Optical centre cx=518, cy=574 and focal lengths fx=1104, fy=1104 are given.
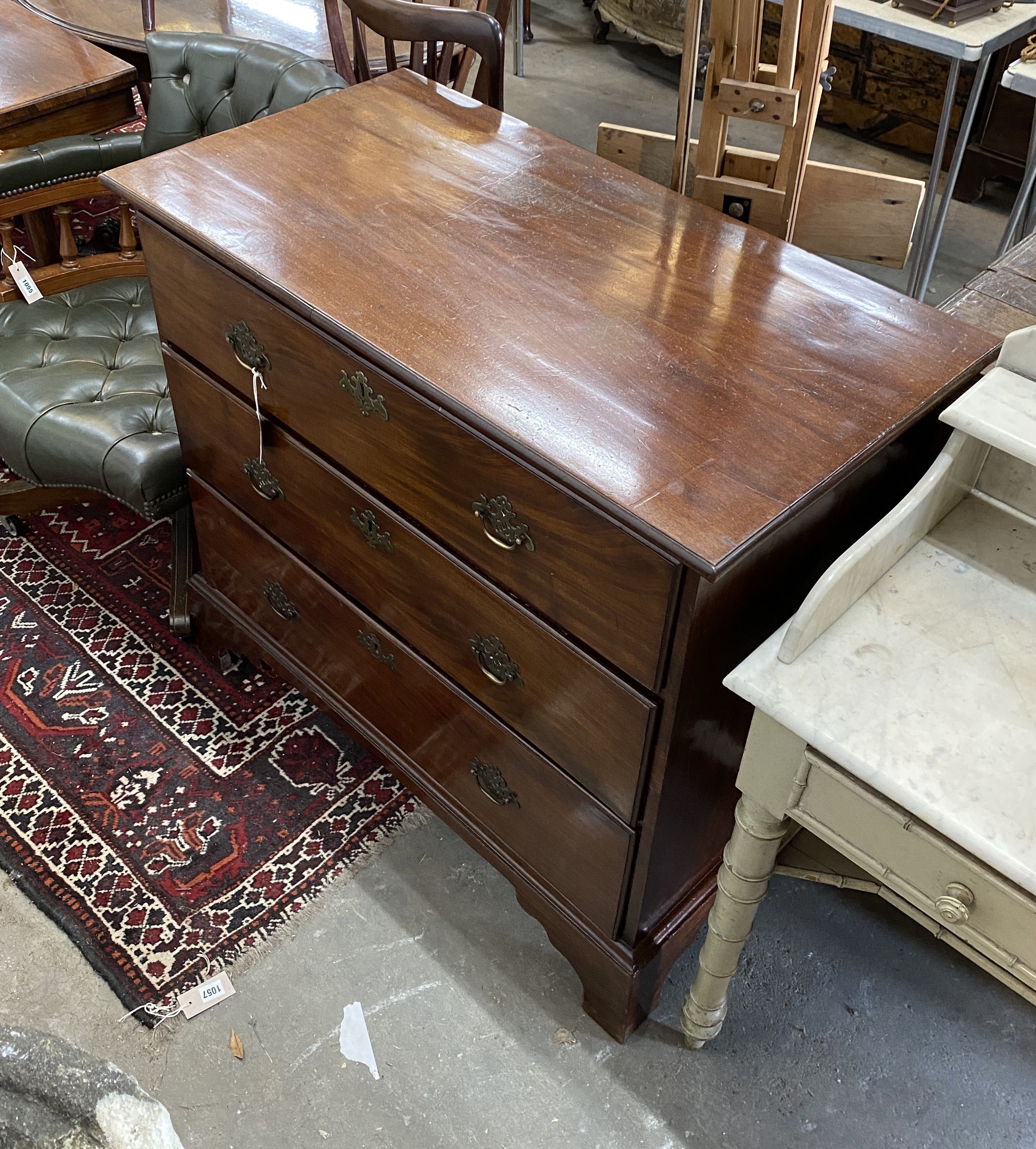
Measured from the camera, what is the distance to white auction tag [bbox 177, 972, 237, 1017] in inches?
71.8

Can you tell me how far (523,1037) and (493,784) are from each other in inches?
17.7

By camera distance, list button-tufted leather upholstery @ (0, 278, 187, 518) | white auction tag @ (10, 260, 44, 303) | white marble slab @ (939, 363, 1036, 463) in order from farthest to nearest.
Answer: white auction tag @ (10, 260, 44, 303)
button-tufted leather upholstery @ (0, 278, 187, 518)
white marble slab @ (939, 363, 1036, 463)

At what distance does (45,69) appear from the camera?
107 inches

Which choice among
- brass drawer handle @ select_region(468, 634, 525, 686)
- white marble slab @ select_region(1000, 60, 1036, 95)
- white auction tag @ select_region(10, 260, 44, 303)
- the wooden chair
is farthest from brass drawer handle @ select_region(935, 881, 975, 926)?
white auction tag @ select_region(10, 260, 44, 303)

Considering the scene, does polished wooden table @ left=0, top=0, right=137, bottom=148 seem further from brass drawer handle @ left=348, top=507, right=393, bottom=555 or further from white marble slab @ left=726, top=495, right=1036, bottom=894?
white marble slab @ left=726, top=495, right=1036, bottom=894

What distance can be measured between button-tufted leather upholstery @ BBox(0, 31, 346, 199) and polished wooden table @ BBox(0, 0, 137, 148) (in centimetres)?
20

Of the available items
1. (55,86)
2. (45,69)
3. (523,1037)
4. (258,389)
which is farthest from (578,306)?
(45,69)

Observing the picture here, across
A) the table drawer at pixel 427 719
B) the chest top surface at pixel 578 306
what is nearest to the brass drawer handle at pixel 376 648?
the table drawer at pixel 427 719

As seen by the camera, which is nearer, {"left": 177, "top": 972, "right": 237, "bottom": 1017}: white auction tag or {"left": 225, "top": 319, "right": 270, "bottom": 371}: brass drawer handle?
{"left": 225, "top": 319, "right": 270, "bottom": 371}: brass drawer handle

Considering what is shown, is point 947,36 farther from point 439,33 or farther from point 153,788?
point 153,788

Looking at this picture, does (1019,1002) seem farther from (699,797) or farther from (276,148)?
(276,148)

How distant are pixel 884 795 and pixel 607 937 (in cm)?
63

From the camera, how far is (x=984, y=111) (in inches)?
145

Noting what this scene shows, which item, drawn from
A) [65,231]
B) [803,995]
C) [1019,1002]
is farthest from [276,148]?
[1019,1002]
